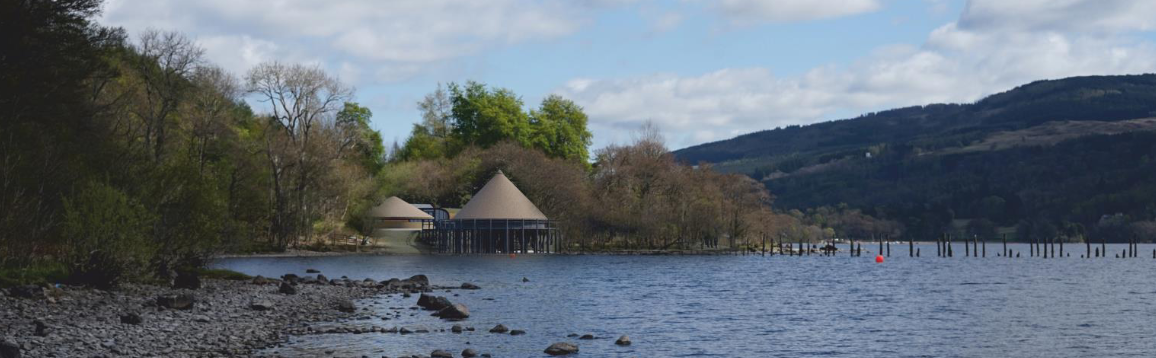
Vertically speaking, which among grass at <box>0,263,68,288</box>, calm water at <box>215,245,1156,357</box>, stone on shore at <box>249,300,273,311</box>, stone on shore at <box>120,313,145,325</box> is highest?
grass at <box>0,263,68,288</box>

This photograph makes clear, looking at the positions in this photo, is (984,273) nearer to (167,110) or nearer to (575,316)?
(575,316)

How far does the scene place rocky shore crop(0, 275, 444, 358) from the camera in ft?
75.3

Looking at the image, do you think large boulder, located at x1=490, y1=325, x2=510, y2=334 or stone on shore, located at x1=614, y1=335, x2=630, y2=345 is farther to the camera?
large boulder, located at x1=490, y1=325, x2=510, y2=334

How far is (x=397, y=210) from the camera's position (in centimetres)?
10800

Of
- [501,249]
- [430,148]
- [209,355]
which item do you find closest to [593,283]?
[209,355]

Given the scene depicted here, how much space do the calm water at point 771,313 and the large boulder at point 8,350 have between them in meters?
7.32

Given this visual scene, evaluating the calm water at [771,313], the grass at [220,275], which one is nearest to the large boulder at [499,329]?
the calm water at [771,313]

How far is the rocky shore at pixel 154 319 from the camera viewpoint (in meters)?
23.0

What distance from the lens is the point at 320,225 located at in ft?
315

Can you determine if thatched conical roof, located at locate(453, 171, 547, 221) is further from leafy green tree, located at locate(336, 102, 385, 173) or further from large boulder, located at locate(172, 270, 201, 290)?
large boulder, located at locate(172, 270, 201, 290)

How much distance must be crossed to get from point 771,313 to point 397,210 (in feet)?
229

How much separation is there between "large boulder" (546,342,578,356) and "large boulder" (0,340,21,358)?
12.7m

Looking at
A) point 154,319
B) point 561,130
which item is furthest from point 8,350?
point 561,130

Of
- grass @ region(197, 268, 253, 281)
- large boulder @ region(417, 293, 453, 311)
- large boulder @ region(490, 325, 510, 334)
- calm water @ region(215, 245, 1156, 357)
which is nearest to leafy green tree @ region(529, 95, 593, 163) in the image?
calm water @ region(215, 245, 1156, 357)
